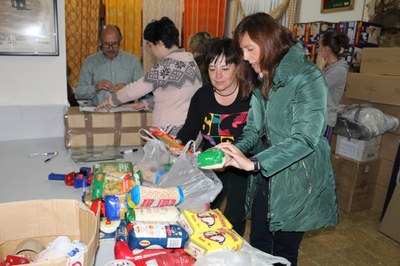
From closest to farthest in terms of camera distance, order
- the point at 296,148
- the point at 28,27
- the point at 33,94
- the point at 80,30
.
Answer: the point at 296,148, the point at 28,27, the point at 33,94, the point at 80,30

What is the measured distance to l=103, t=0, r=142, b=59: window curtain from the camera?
4191 mm

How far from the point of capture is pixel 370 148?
9.21ft

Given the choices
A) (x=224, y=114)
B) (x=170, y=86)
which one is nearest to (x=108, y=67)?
(x=170, y=86)

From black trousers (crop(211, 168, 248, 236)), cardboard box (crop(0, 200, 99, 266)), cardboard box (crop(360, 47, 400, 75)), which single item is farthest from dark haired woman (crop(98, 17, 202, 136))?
cardboard box (crop(360, 47, 400, 75))

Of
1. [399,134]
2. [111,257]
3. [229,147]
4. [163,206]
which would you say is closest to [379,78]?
[399,134]

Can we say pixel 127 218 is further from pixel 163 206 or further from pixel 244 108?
pixel 244 108

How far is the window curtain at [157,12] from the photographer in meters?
4.34

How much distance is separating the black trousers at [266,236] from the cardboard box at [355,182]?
5.56 ft

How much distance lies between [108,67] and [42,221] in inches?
73.6

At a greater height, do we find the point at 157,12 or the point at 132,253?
the point at 157,12

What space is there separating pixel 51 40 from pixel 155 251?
1.59 metres

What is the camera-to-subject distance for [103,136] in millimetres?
1841

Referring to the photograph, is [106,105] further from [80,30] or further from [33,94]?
[80,30]

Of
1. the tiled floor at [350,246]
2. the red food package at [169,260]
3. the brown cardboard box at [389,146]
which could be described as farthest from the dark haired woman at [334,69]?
the red food package at [169,260]
